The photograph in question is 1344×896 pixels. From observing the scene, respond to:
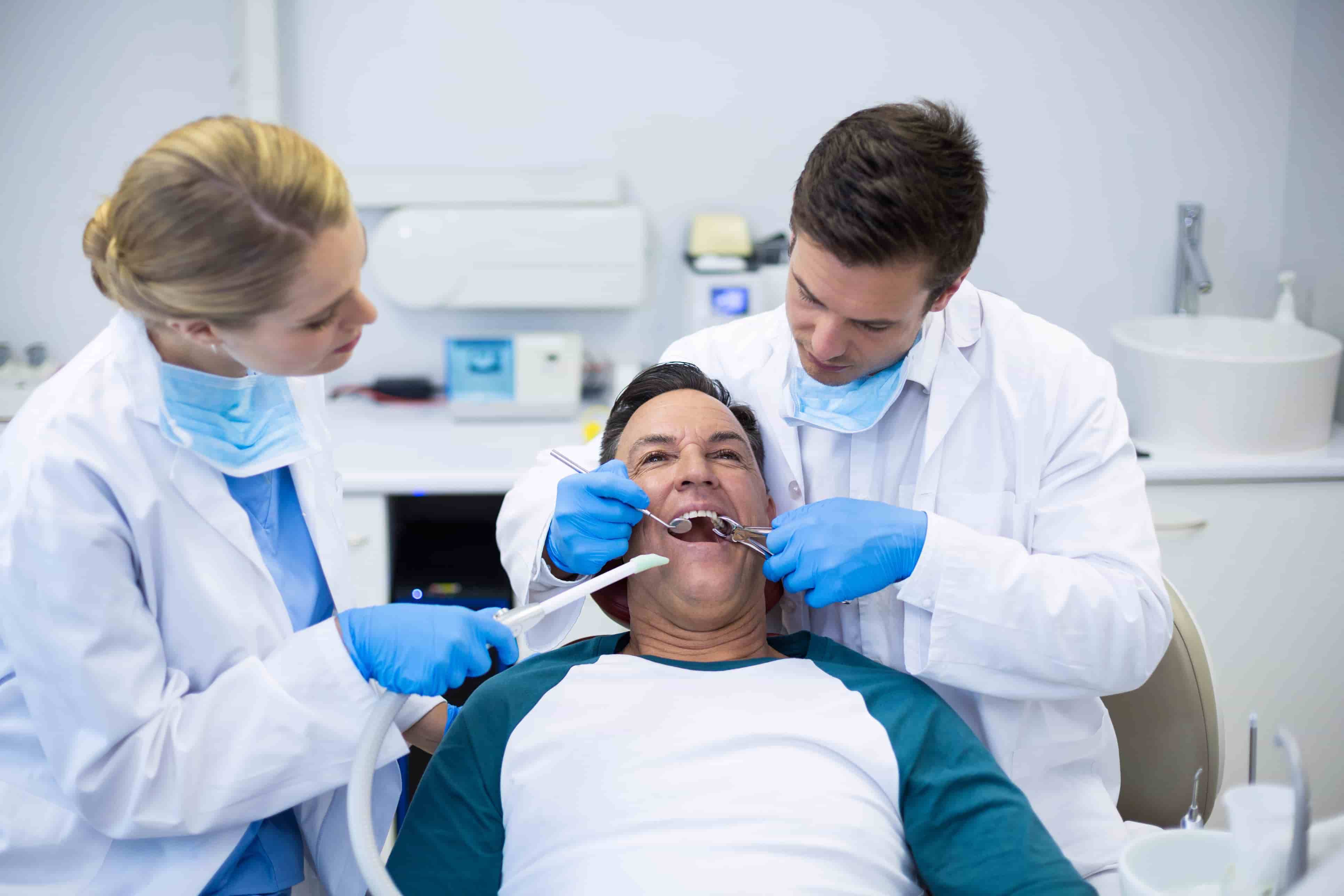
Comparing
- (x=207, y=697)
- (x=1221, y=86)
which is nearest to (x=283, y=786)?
(x=207, y=697)

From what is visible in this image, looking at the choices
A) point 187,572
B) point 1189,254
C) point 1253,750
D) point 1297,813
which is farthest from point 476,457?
point 1297,813

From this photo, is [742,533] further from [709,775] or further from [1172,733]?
[1172,733]

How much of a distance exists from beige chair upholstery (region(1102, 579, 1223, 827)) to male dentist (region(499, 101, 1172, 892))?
0.07 meters

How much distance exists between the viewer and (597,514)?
1.45 meters

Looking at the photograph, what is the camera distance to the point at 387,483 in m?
2.31

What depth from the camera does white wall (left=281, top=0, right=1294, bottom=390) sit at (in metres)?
2.71

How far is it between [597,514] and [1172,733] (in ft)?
2.68

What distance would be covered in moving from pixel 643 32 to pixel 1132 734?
193 cm

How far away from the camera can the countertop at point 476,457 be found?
2.31 m

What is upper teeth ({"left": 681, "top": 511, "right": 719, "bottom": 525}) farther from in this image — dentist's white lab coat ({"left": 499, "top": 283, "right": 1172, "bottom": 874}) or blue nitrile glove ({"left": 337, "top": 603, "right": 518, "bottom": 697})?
blue nitrile glove ({"left": 337, "top": 603, "right": 518, "bottom": 697})

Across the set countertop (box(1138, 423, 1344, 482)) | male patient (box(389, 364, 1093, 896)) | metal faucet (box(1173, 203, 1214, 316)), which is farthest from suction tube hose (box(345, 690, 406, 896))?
metal faucet (box(1173, 203, 1214, 316))

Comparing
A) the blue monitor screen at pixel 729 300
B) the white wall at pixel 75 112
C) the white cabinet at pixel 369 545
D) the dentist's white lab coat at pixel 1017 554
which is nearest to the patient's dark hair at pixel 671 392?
the dentist's white lab coat at pixel 1017 554

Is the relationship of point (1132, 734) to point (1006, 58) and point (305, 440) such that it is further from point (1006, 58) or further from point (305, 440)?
point (1006, 58)

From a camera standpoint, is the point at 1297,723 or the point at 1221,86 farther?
the point at 1221,86
